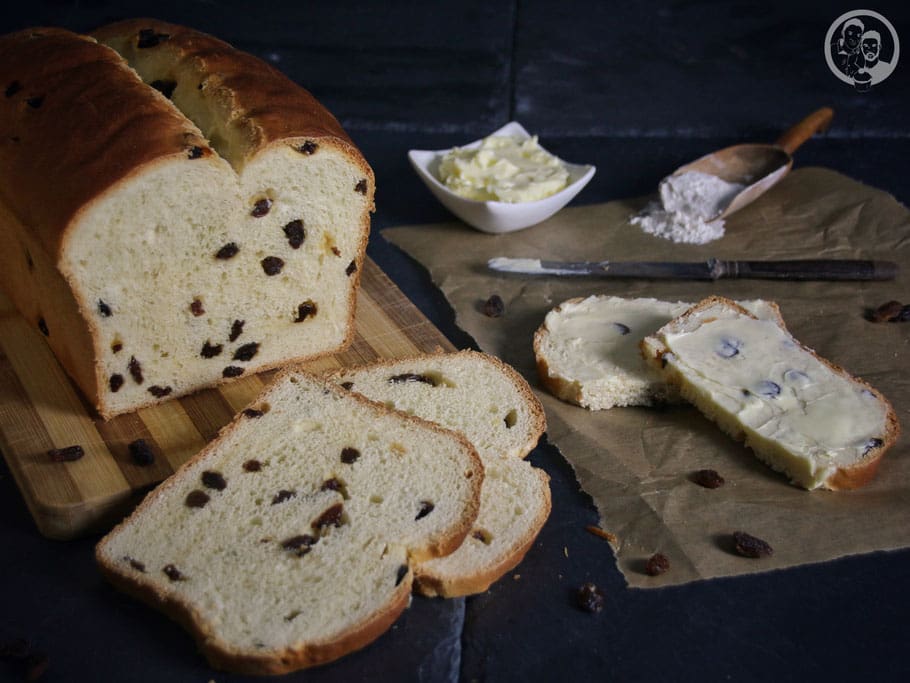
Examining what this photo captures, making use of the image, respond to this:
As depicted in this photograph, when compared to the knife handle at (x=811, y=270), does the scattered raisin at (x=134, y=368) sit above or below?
below

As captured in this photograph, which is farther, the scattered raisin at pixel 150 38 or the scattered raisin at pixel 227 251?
the scattered raisin at pixel 150 38

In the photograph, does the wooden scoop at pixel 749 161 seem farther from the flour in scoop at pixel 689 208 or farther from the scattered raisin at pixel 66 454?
the scattered raisin at pixel 66 454

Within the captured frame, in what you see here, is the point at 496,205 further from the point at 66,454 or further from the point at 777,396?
the point at 66,454

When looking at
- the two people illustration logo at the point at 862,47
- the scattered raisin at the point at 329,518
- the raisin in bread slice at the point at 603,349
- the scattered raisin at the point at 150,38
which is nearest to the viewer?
the scattered raisin at the point at 329,518

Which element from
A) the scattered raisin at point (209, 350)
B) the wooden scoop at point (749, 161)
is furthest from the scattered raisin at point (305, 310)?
the wooden scoop at point (749, 161)

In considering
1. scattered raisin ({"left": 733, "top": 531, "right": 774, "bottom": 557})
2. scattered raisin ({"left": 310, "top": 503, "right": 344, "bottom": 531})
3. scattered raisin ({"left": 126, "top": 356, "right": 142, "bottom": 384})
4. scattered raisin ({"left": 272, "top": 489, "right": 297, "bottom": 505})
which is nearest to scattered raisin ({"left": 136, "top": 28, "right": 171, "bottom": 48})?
scattered raisin ({"left": 126, "top": 356, "right": 142, "bottom": 384})

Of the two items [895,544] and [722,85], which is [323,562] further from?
[722,85]

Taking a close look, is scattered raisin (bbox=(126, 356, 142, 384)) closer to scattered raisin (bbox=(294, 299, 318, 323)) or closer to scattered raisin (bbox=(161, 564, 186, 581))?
scattered raisin (bbox=(294, 299, 318, 323))
